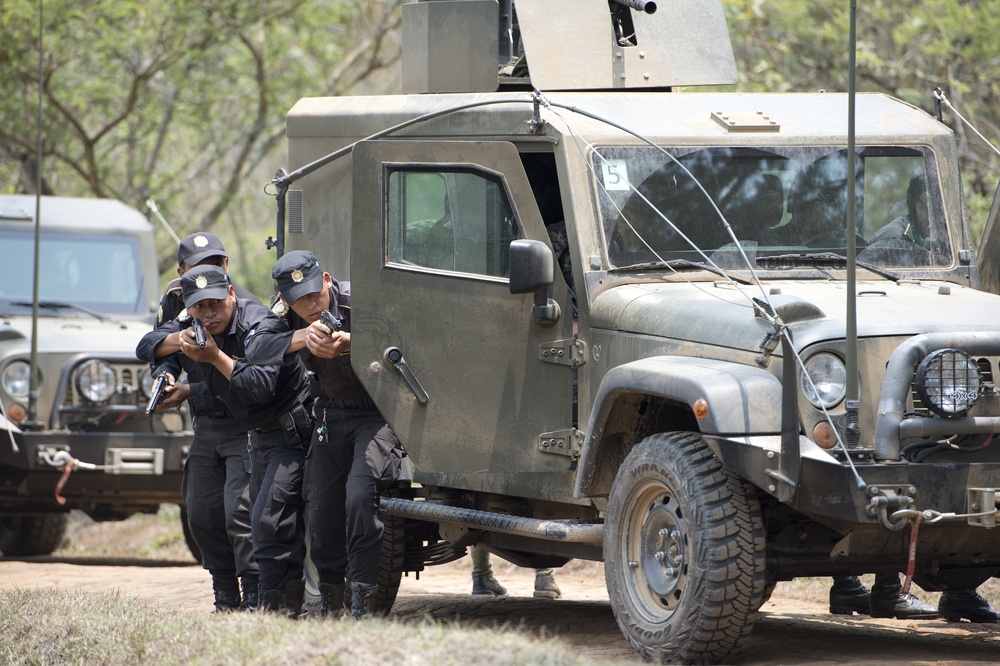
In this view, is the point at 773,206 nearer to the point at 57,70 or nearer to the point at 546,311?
the point at 546,311

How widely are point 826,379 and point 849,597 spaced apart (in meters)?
2.93

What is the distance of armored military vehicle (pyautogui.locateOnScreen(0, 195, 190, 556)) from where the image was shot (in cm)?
1030

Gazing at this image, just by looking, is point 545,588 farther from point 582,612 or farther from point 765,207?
point 765,207

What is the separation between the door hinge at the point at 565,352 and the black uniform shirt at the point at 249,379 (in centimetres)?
130

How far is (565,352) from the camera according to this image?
609cm

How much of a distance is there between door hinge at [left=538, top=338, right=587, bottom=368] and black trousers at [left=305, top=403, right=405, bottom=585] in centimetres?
89

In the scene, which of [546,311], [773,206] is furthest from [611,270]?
[773,206]

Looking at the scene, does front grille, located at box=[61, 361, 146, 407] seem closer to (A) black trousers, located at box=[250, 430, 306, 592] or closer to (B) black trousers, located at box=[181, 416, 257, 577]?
(B) black trousers, located at box=[181, 416, 257, 577]

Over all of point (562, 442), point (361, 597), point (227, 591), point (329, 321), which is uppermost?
point (329, 321)

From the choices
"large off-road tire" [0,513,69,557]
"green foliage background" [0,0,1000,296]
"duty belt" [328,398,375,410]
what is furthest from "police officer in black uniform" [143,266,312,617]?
"green foliage background" [0,0,1000,296]

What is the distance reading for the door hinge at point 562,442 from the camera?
605 centimetres

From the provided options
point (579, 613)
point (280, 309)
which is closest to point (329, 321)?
point (280, 309)

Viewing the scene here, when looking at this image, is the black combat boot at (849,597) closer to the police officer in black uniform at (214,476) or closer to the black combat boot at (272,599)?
the black combat boot at (272,599)

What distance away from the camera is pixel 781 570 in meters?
5.46
